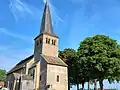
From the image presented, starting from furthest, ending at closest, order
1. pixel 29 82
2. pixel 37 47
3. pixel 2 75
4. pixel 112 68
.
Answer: pixel 2 75
pixel 37 47
pixel 29 82
pixel 112 68

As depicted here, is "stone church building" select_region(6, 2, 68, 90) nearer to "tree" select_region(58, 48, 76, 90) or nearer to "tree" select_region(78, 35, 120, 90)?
"tree" select_region(78, 35, 120, 90)

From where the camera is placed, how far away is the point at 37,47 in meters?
47.9

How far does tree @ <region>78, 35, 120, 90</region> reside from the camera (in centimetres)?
3938

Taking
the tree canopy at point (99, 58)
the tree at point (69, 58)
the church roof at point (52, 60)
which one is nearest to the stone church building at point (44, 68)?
the church roof at point (52, 60)

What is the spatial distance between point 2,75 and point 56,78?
1970 inches

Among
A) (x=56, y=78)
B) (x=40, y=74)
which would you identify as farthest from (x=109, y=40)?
(x=40, y=74)

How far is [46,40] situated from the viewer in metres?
46.8

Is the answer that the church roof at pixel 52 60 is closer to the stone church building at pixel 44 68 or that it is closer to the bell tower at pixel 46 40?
the stone church building at pixel 44 68

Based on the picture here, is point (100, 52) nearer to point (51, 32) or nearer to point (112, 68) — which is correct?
point (112, 68)

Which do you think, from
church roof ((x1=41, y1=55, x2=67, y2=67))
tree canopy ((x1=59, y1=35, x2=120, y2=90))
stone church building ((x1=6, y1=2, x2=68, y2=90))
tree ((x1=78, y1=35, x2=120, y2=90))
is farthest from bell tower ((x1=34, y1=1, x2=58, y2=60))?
tree ((x1=78, y1=35, x2=120, y2=90))

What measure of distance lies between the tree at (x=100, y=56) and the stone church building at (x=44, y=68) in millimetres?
5425

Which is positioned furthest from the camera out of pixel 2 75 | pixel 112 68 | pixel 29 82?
pixel 2 75

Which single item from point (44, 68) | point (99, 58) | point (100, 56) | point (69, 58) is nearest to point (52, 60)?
point (44, 68)

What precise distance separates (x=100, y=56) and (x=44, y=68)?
1183 centimetres
